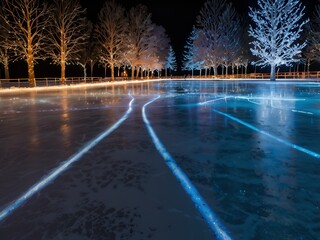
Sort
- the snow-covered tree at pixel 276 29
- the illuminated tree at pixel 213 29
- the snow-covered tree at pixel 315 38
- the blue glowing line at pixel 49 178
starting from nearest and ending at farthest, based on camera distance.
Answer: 1. the blue glowing line at pixel 49 178
2. the snow-covered tree at pixel 276 29
3. the snow-covered tree at pixel 315 38
4. the illuminated tree at pixel 213 29

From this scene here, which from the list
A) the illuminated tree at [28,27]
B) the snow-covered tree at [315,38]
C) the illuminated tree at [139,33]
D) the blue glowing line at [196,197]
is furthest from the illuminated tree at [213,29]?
the blue glowing line at [196,197]

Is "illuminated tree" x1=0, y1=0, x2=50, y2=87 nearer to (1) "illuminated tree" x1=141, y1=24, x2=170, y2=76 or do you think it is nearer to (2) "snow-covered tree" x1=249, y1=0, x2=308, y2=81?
(1) "illuminated tree" x1=141, y1=24, x2=170, y2=76

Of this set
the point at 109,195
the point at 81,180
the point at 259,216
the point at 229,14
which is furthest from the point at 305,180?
the point at 229,14

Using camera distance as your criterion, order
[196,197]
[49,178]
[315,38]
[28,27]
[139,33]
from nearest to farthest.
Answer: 1. [196,197]
2. [49,178]
3. [28,27]
4. [315,38]
5. [139,33]

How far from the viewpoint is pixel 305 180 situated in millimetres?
5238

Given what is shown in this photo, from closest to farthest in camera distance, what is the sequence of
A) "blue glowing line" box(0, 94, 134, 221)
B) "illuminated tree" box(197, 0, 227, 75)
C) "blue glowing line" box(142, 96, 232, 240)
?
"blue glowing line" box(142, 96, 232, 240) → "blue glowing line" box(0, 94, 134, 221) → "illuminated tree" box(197, 0, 227, 75)

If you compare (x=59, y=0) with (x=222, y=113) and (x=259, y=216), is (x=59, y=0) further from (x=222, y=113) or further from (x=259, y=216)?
(x=259, y=216)

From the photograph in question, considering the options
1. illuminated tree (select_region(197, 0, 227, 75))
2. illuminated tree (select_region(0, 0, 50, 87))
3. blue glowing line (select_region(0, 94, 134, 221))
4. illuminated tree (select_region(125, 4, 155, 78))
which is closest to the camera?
blue glowing line (select_region(0, 94, 134, 221))

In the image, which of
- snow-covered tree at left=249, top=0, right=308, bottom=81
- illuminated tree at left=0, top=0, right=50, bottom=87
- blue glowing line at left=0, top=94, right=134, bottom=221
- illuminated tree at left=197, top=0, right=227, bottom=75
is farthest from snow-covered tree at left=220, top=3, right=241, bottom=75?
blue glowing line at left=0, top=94, right=134, bottom=221

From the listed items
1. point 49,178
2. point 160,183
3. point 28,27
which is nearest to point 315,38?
point 28,27

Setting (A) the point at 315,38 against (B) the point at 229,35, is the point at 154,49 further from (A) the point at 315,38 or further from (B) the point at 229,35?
(A) the point at 315,38

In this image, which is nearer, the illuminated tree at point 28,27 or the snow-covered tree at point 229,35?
the illuminated tree at point 28,27

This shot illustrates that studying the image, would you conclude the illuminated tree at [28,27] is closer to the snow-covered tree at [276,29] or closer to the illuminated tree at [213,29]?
the snow-covered tree at [276,29]

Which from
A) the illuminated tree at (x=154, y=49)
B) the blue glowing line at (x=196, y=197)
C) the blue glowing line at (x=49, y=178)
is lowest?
the blue glowing line at (x=49, y=178)
